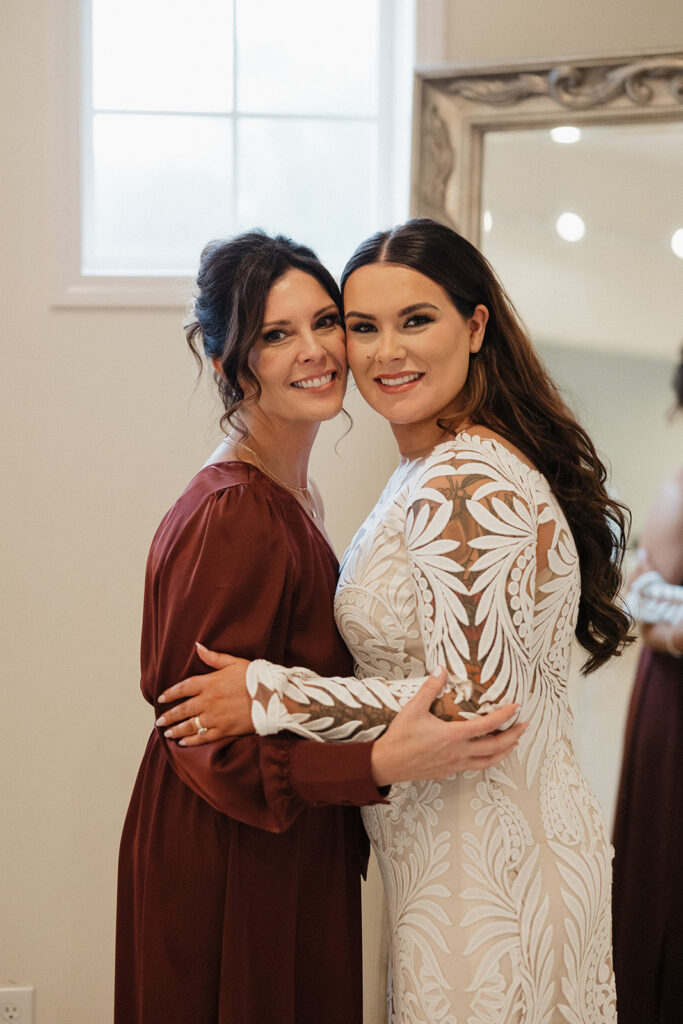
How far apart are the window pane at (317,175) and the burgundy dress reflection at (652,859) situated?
1.32m

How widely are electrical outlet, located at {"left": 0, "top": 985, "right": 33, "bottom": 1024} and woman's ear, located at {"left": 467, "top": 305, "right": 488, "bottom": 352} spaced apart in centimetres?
Answer: 195

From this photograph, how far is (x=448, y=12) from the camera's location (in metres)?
2.16

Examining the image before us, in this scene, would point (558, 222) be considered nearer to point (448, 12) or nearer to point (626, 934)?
point (448, 12)

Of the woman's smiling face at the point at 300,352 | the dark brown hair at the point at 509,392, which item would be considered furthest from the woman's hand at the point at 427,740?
the woman's smiling face at the point at 300,352

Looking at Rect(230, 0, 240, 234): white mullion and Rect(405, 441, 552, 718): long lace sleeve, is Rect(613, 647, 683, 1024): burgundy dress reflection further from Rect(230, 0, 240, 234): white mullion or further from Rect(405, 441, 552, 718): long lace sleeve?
Rect(230, 0, 240, 234): white mullion

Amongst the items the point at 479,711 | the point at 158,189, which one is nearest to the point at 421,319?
the point at 479,711

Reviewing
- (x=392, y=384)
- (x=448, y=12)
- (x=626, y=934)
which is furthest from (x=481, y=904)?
(x=448, y=12)

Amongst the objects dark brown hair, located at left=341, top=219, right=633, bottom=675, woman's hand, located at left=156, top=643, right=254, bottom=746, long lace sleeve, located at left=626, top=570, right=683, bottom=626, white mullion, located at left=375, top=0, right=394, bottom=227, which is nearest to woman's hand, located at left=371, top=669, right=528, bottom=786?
woman's hand, located at left=156, top=643, right=254, bottom=746

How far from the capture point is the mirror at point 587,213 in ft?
6.76

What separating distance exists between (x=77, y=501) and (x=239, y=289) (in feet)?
3.12

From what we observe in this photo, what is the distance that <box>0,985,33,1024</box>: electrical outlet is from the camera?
2344 mm

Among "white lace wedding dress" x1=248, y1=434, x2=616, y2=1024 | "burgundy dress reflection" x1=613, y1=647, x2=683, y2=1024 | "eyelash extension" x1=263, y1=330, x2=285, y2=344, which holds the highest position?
"eyelash extension" x1=263, y1=330, x2=285, y2=344

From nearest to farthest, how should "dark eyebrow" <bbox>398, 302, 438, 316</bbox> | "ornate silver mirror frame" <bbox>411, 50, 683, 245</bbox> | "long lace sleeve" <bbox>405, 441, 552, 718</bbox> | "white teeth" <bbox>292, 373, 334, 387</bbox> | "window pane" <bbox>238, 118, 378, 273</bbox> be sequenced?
"long lace sleeve" <bbox>405, 441, 552, 718</bbox>
"dark eyebrow" <bbox>398, 302, 438, 316</bbox>
"white teeth" <bbox>292, 373, 334, 387</bbox>
"ornate silver mirror frame" <bbox>411, 50, 683, 245</bbox>
"window pane" <bbox>238, 118, 378, 273</bbox>

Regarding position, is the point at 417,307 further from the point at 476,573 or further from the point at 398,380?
the point at 476,573
